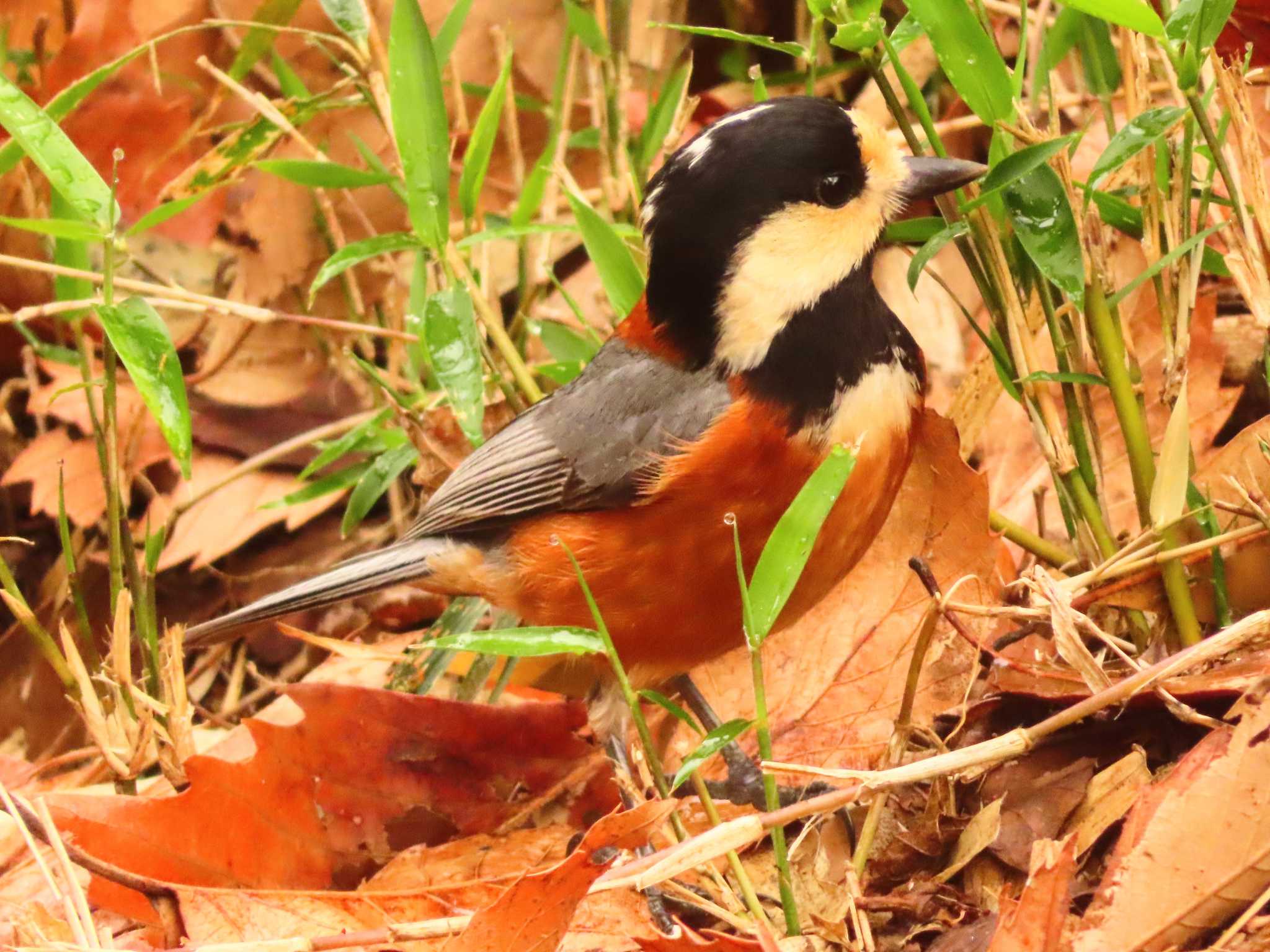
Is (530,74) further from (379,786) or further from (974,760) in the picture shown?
(974,760)

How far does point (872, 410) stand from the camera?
2.29 metres

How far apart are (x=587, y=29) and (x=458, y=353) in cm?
88

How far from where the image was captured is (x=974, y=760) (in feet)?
5.65

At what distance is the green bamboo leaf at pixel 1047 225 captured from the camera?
199cm

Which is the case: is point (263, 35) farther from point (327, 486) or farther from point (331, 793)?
point (331, 793)

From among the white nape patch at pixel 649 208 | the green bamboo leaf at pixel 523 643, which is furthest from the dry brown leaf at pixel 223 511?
the green bamboo leaf at pixel 523 643

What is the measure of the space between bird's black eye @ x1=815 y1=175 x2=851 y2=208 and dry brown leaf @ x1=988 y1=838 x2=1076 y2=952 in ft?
3.68

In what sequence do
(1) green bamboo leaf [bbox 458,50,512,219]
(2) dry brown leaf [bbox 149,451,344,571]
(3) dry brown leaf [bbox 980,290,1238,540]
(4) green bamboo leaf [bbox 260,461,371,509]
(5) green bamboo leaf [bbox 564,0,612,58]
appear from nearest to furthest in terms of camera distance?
(3) dry brown leaf [bbox 980,290,1238,540], (1) green bamboo leaf [bbox 458,50,512,219], (5) green bamboo leaf [bbox 564,0,612,58], (4) green bamboo leaf [bbox 260,461,371,509], (2) dry brown leaf [bbox 149,451,344,571]

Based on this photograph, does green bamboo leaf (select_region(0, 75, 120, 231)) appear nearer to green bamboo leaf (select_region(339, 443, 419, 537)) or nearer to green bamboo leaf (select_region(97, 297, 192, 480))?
green bamboo leaf (select_region(97, 297, 192, 480))

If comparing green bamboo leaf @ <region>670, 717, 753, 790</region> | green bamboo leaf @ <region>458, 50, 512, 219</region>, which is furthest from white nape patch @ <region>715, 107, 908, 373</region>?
green bamboo leaf @ <region>670, 717, 753, 790</region>

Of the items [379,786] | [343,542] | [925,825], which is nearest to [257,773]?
[379,786]

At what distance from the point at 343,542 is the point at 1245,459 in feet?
7.33

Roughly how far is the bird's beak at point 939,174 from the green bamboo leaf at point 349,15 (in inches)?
43.2

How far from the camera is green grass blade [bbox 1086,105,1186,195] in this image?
1.92m
